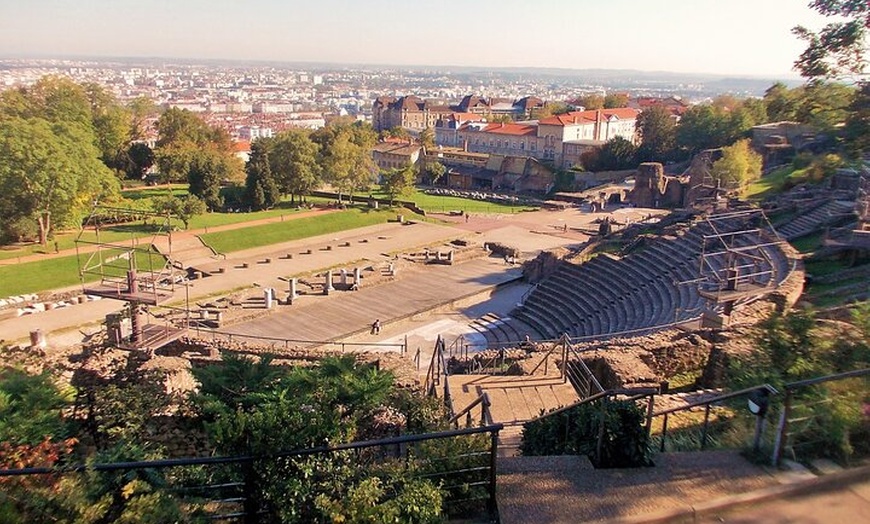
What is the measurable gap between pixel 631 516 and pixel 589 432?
147 cm

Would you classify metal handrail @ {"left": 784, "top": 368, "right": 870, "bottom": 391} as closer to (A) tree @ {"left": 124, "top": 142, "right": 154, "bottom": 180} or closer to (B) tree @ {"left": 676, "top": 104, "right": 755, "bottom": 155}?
(B) tree @ {"left": 676, "top": 104, "right": 755, "bottom": 155}

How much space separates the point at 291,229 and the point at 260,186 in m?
9.34

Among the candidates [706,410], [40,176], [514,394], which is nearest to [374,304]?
[514,394]

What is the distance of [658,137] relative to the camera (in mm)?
72312

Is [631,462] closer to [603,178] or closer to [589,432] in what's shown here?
[589,432]

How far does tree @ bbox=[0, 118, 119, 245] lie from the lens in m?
36.2

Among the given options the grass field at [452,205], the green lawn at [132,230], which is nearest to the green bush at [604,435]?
the green lawn at [132,230]

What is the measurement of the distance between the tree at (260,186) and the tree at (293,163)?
98cm

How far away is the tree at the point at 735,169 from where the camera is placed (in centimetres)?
4356

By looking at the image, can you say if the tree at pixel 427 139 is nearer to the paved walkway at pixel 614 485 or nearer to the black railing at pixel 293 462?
the paved walkway at pixel 614 485

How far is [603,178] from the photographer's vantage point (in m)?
73.6

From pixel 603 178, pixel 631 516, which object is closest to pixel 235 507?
pixel 631 516

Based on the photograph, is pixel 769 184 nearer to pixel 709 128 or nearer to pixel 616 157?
pixel 709 128

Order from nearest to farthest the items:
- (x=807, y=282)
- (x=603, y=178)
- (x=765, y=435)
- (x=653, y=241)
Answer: (x=765, y=435) → (x=807, y=282) → (x=653, y=241) → (x=603, y=178)
